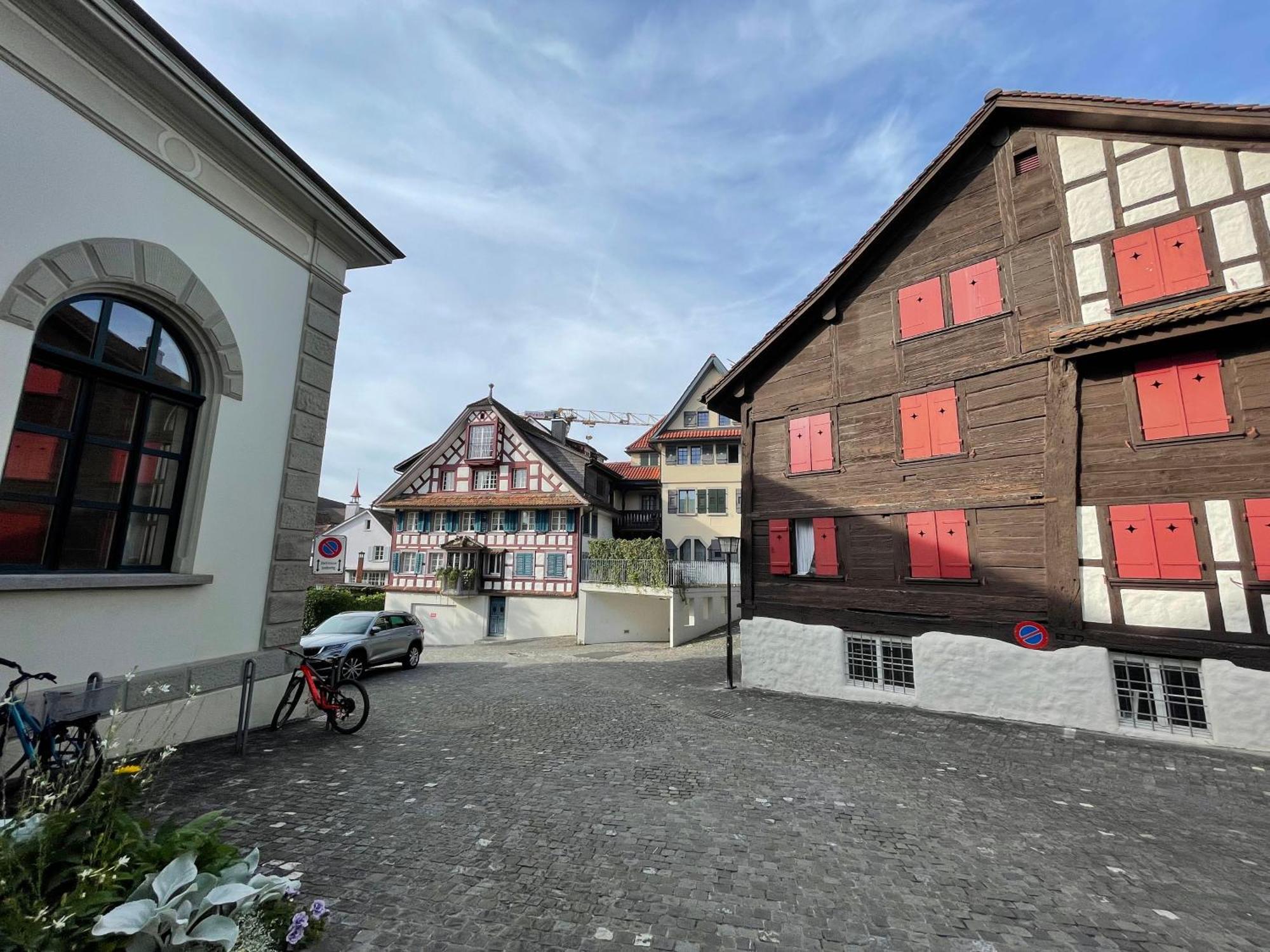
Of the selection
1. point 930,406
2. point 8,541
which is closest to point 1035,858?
point 930,406

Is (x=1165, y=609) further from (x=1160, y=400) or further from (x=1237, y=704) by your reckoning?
(x=1160, y=400)

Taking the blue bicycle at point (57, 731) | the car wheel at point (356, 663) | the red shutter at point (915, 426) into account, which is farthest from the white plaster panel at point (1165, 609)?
the car wheel at point (356, 663)

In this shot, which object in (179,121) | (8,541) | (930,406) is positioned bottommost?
(8,541)

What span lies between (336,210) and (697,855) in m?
9.32

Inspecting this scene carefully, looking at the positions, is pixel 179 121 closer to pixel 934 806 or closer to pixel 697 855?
pixel 697 855

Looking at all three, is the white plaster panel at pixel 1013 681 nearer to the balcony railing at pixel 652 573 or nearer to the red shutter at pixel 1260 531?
the red shutter at pixel 1260 531

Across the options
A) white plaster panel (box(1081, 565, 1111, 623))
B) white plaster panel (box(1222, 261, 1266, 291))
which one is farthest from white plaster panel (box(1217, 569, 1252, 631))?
white plaster panel (box(1222, 261, 1266, 291))

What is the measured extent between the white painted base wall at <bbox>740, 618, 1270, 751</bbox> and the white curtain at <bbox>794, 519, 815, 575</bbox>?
Answer: 124 cm

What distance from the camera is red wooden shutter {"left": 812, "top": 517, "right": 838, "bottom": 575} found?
40.6ft

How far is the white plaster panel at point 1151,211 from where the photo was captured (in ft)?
31.0

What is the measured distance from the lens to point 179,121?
21.4ft

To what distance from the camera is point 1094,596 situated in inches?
367

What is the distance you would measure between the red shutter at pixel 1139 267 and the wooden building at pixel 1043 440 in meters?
0.03

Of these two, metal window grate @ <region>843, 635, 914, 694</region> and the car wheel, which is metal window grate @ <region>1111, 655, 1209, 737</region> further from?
the car wheel
